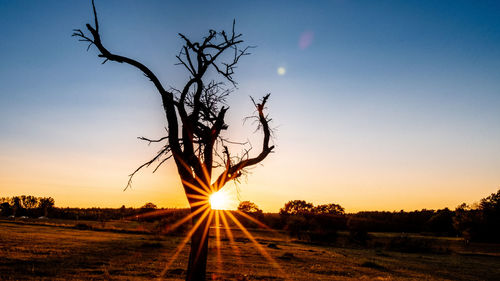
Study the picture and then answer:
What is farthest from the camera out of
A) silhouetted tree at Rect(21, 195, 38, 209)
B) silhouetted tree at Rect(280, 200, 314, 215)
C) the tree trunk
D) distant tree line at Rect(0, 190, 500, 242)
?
silhouetted tree at Rect(21, 195, 38, 209)

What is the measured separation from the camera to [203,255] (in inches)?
408

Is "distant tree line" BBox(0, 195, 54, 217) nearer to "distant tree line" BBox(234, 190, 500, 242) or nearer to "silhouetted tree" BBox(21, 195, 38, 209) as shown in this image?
"silhouetted tree" BBox(21, 195, 38, 209)

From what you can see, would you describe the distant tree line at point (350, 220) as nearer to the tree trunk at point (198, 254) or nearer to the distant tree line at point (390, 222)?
the distant tree line at point (390, 222)

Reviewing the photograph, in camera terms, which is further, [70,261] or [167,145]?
[70,261]

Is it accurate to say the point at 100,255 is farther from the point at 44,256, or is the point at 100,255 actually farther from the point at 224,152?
the point at 224,152

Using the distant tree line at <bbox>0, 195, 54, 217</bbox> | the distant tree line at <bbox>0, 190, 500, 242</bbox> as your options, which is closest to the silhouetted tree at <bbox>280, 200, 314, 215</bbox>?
the distant tree line at <bbox>0, 190, 500, 242</bbox>

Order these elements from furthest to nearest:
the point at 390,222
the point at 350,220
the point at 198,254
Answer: the point at 390,222
the point at 350,220
the point at 198,254

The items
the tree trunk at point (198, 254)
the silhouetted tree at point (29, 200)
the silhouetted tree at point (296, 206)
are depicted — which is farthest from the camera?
the silhouetted tree at point (29, 200)

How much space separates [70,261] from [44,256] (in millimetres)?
2325

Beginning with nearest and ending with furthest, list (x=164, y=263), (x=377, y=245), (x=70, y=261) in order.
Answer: (x=70, y=261) < (x=164, y=263) < (x=377, y=245)

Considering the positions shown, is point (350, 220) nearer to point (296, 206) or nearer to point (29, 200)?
point (296, 206)

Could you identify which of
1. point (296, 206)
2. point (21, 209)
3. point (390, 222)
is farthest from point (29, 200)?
point (390, 222)

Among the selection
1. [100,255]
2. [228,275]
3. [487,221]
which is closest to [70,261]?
[100,255]

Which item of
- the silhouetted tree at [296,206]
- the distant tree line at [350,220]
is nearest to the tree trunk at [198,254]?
the distant tree line at [350,220]
